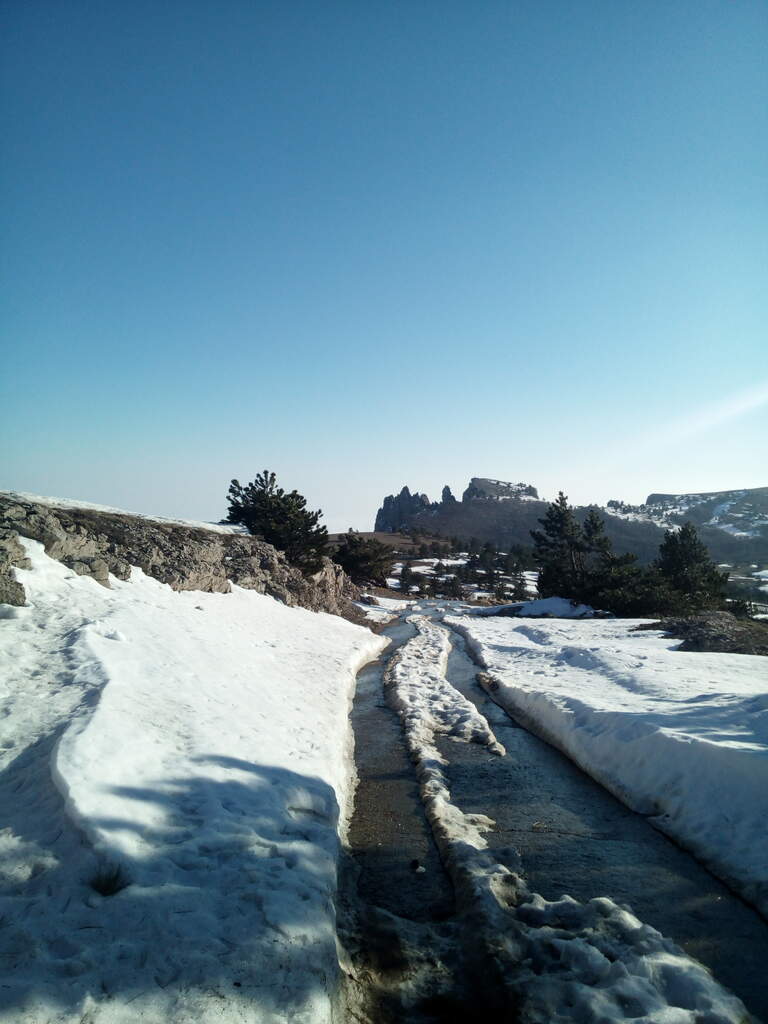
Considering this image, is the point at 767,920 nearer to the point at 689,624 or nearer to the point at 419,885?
the point at 419,885

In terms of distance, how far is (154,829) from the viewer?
5.56 m

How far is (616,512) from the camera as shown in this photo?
628ft

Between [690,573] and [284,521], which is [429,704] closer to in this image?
[284,521]

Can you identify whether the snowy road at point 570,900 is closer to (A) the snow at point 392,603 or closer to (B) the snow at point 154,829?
(B) the snow at point 154,829

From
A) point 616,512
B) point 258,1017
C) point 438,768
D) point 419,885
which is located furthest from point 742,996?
point 616,512

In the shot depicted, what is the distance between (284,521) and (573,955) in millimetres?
30225

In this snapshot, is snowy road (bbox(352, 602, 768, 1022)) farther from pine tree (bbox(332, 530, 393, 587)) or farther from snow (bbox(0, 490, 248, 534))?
pine tree (bbox(332, 530, 393, 587))

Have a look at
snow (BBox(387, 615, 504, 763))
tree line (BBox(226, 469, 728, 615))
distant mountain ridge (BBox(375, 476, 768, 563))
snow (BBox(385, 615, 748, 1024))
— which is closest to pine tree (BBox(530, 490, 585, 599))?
tree line (BBox(226, 469, 728, 615))

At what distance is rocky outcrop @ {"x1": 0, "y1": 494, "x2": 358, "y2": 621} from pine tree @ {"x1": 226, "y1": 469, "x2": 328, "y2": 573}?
1.75 meters

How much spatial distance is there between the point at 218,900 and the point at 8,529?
40.0 ft

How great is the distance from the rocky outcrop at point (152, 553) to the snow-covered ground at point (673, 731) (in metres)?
12.8

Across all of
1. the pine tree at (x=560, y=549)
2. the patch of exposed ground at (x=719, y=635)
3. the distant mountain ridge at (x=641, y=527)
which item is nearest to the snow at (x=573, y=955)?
the patch of exposed ground at (x=719, y=635)

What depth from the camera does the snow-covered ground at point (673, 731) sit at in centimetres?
662

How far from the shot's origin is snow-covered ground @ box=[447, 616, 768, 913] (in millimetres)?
6625
